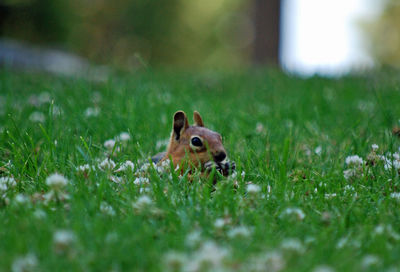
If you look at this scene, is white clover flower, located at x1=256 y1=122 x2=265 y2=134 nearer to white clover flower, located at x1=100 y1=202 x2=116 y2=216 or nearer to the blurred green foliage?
white clover flower, located at x1=100 y1=202 x2=116 y2=216

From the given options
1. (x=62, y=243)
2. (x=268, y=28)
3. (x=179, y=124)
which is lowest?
(x=62, y=243)

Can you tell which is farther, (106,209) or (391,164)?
(391,164)

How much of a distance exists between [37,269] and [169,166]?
1.30 metres

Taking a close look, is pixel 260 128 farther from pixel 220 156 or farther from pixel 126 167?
pixel 126 167

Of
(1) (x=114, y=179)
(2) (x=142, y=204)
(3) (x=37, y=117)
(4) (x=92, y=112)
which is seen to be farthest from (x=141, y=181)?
(3) (x=37, y=117)

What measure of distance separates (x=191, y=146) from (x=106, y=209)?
84 centimetres

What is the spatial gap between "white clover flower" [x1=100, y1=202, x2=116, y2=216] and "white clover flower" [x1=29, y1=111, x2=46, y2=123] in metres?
1.98

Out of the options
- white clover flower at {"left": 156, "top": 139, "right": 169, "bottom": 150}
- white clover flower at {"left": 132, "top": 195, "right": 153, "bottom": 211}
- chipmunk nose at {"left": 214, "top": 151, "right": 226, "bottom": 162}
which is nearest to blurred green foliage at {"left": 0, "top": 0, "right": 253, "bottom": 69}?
white clover flower at {"left": 156, "top": 139, "right": 169, "bottom": 150}

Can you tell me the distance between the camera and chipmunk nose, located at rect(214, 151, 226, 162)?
2.88 meters

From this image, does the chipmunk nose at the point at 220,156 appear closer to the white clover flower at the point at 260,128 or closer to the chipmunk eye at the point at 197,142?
the chipmunk eye at the point at 197,142

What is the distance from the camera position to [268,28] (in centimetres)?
1279

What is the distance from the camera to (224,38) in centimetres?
3198

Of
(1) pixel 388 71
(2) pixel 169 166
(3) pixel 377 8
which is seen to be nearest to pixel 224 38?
(3) pixel 377 8

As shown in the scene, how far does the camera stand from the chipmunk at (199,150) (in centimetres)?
289
